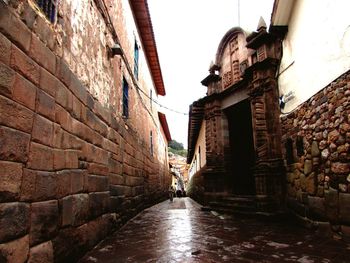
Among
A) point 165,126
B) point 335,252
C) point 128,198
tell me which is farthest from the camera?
point 165,126

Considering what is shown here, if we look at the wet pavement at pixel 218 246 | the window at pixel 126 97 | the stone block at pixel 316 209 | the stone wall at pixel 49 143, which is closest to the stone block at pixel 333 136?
the stone block at pixel 316 209

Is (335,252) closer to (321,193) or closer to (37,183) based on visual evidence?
(321,193)

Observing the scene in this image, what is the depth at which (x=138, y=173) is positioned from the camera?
305 inches

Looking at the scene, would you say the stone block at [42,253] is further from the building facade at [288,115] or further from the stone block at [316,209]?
the stone block at [316,209]

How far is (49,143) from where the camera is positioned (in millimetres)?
2555

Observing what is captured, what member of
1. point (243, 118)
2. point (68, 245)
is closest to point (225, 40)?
point (243, 118)

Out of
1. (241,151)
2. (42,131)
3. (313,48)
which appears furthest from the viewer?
(241,151)

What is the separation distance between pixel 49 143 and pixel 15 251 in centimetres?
99

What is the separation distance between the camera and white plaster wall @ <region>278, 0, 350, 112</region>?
4031mm

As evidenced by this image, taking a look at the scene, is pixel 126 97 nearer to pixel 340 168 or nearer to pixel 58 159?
pixel 58 159

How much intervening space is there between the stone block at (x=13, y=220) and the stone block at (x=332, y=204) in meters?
4.19

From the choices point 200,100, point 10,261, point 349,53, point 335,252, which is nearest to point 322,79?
point 349,53

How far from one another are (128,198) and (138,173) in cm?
154

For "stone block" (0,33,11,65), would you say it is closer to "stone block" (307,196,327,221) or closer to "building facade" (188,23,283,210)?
"stone block" (307,196,327,221)
